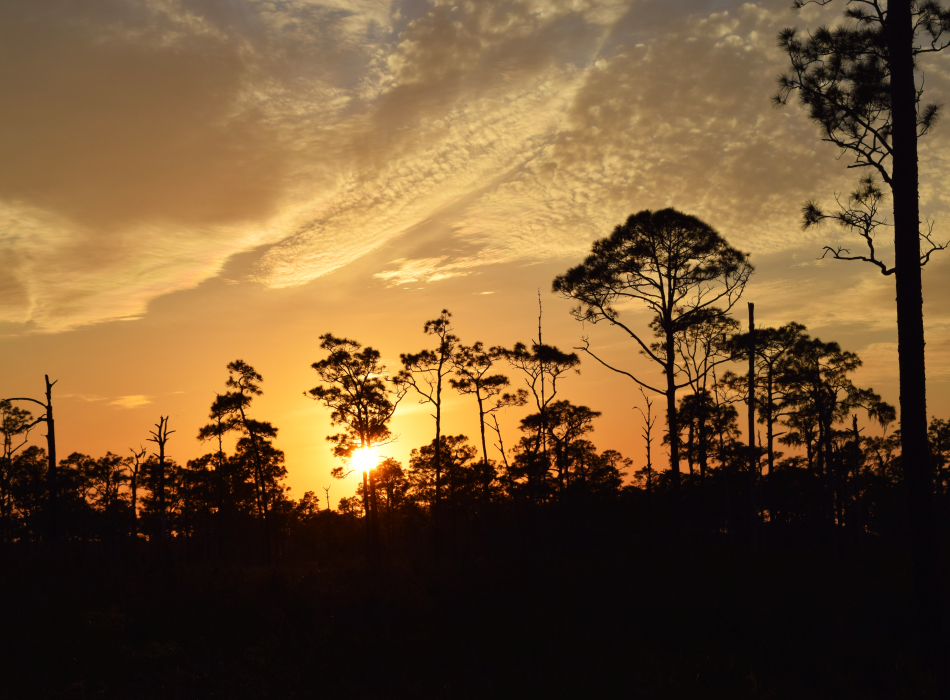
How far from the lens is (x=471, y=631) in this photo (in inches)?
493

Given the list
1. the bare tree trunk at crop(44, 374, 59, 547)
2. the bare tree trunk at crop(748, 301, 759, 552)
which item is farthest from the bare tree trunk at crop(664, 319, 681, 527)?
the bare tree trunk at crop(44, 374, 59, 547)

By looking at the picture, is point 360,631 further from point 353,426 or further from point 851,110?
point 353,426

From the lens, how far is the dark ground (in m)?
9.40

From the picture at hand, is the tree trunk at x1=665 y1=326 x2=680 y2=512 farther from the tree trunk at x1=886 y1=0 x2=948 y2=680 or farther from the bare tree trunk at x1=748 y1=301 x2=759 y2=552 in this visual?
the tree trunk at x1=886 y1=0 x2=948 y2=680

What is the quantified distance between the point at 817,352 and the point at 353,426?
27.9 m

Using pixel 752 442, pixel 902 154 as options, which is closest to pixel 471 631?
pixel 902 154

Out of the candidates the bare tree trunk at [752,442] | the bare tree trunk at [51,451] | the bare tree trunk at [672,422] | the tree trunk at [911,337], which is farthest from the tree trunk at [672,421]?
the bare tree trunk at [51,451]

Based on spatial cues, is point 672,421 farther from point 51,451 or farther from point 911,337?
point 51,451

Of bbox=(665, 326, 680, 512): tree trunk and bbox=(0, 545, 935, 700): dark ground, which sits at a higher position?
bbox=(665, 326, 680, 512): tree trunk

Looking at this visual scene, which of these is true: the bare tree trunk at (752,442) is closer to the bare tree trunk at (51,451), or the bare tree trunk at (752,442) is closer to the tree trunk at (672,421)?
the tree trunk at (672,421)

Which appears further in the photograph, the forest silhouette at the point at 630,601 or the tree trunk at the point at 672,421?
the tree trunk at the point at 672,421

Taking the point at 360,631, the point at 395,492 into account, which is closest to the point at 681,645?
the point at 360,631

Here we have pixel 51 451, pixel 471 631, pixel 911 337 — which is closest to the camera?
pixel 911 337

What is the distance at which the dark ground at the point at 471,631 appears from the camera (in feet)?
30.8
